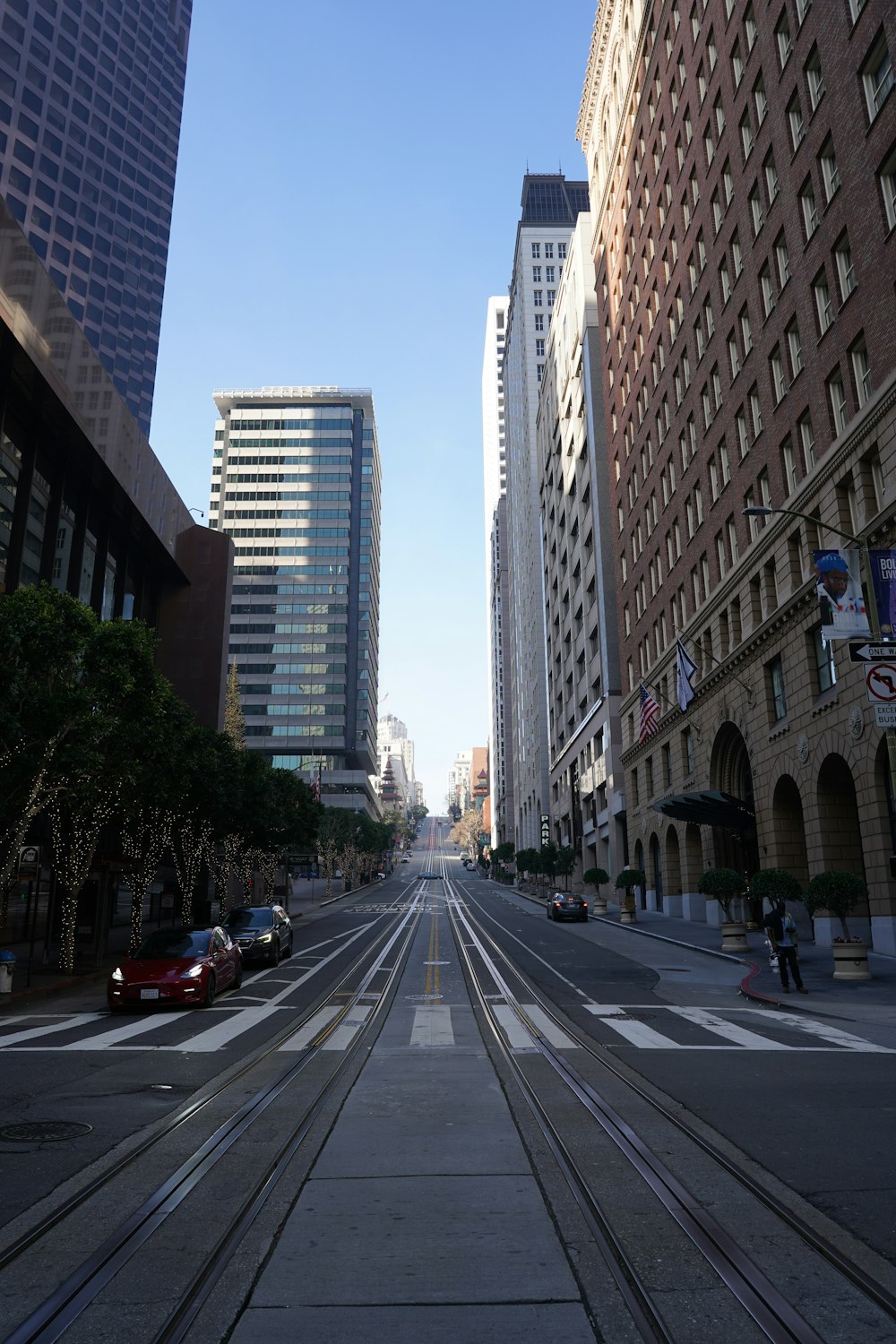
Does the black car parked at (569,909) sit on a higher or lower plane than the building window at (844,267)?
lower

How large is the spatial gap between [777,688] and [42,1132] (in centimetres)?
3094

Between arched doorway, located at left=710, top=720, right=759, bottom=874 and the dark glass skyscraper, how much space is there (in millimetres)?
76434

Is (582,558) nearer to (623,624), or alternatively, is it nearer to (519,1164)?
(623,624)

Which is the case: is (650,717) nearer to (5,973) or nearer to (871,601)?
(871,601)

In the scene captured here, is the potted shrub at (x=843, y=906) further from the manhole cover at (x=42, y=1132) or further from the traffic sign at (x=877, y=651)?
the manhole cover at (x=42, y=1132)

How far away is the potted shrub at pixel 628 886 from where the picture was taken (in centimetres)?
4781

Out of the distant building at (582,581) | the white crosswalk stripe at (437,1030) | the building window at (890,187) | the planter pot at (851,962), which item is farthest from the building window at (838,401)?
the distant building at (582,581)

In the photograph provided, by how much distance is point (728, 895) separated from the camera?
31.6 meters

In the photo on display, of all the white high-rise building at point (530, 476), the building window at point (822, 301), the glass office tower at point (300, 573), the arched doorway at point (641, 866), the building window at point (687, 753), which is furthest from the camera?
the glass office tower at point (300, 573)

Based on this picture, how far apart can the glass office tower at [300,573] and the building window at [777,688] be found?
371ft

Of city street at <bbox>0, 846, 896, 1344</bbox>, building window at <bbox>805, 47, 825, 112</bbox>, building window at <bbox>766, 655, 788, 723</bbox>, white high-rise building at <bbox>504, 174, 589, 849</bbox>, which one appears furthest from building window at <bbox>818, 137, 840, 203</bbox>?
white high-rise building at <bbox>504, 174, 589, 849</bbox>

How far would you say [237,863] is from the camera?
164ft

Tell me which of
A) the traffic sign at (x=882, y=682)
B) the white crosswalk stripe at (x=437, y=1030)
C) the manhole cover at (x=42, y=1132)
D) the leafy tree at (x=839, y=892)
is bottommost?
the white crosswalk stripe at (x=437, y=1030)

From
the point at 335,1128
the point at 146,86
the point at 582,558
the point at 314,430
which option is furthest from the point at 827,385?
the point at 314,430
